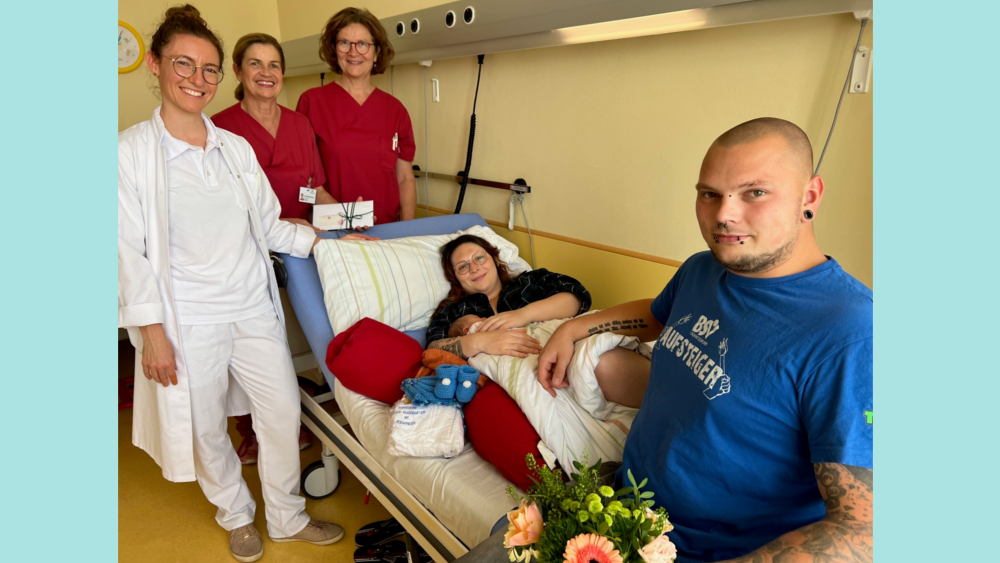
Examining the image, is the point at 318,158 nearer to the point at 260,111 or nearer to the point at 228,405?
the point at 260,111

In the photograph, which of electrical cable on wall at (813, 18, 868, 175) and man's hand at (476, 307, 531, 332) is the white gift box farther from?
electrical cable on wall at (813, 18, 868, 175)

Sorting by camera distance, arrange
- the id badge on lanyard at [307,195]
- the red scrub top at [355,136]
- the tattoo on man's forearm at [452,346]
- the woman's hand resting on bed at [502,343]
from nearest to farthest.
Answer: the woman's hand resting on bed at [502,343]
the tattoo on man's forearm at [452,346]
the id badge on lanyard at [307,195]
the red scrub top at [355,136]

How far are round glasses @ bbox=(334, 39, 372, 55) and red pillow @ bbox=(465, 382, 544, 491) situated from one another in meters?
1.76

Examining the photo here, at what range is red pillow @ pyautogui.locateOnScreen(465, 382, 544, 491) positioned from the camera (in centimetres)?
154

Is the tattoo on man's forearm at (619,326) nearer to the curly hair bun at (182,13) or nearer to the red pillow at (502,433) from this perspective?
the red pillow at (502,433)

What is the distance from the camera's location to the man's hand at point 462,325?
2.21 meters

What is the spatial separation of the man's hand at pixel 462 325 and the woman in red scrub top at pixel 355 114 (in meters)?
1.01

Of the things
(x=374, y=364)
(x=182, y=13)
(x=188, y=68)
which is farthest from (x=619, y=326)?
(x=182, y=13)

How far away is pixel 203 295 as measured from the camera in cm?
194

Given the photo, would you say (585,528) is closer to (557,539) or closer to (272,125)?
(557,539)

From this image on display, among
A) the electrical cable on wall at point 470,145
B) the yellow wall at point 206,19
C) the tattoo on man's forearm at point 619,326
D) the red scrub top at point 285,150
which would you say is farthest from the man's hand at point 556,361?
the yellow wall at point 206,19

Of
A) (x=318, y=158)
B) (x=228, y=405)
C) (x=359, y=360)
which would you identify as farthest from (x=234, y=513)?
(x=318, y=158)

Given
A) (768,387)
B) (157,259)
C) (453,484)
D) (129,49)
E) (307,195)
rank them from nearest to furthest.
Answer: (768,387), (453,484), (157,259), (307,195), (129,49)

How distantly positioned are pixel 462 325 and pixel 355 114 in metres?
1.25
